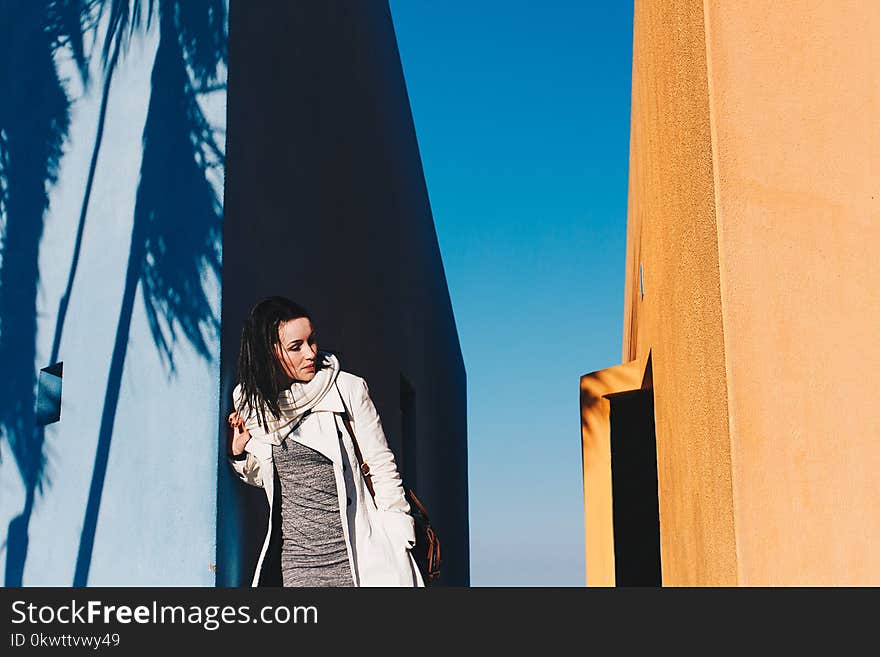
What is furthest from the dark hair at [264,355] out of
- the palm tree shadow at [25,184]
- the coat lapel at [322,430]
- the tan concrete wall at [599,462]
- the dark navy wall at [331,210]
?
the tan concrete wall at [599,462]

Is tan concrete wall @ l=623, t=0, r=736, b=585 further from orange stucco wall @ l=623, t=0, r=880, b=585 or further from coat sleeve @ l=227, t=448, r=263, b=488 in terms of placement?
coat sleeve @ l=227, t=448, r=263, b=488

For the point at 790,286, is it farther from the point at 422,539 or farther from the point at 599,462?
the point at 599,462

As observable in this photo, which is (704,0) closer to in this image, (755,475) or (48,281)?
(755,475)

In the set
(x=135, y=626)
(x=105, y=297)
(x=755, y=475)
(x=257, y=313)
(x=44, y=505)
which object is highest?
(x=105, y=297)

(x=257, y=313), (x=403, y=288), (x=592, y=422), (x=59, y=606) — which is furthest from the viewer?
(x=403, y=288)

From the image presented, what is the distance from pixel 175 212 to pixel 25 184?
44.5 inches

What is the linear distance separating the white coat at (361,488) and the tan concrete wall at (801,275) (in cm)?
179

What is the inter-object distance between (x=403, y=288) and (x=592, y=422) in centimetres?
427

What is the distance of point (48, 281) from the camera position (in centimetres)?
564

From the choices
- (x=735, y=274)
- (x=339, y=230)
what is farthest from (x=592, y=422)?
(x=735, y=274)

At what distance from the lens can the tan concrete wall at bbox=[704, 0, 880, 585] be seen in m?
3.08

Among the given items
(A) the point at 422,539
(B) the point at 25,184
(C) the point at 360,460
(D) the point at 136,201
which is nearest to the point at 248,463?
(C) the point at 360,460

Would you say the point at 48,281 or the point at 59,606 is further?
the point at 48,281

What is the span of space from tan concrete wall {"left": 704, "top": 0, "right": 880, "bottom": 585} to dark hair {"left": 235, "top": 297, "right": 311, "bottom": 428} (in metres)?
2.07
